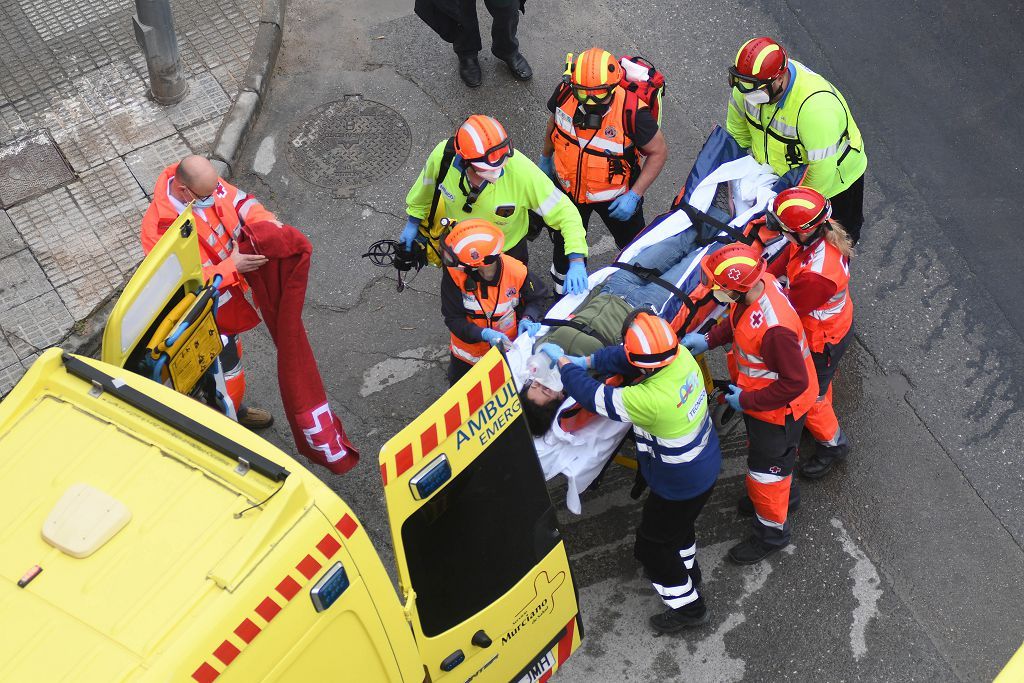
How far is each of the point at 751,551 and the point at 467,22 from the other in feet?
13.6

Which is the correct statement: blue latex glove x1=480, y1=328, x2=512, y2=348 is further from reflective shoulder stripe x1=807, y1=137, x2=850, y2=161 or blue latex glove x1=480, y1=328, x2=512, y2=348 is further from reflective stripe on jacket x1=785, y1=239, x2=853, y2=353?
reflective shoulder stripe x1=807, y1=137, x2=850, y2=161

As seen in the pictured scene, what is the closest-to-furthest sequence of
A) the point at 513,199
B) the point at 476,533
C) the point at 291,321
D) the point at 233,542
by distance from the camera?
the point at 233,542, the point at 476,533, the point at 291,321, the point at 513,199

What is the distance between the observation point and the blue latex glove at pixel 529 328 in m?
5.01

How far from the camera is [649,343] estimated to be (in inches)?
164

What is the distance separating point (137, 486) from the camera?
3025 mm

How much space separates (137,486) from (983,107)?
6573 millimetres

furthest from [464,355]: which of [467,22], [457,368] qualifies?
[467,22]

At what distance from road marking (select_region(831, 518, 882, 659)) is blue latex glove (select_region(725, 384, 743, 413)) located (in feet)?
3.38

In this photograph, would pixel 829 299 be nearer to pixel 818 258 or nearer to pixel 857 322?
pixel 818 258

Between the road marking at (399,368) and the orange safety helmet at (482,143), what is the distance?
1533 millimetres

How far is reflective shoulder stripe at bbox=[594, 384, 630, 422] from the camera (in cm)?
433

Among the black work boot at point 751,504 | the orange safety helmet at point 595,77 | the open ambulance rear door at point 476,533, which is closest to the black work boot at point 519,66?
the orange safety helmet at point 595,77

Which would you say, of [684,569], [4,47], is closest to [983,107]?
[684,569]

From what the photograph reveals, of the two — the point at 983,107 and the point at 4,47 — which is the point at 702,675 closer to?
the point at 983,107
